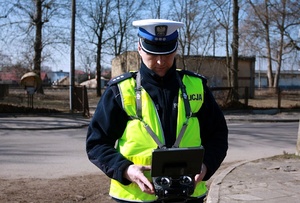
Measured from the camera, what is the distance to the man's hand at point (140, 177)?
2346 millimetres

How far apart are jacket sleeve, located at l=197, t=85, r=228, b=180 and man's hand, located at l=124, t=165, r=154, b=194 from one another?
0.45 meters

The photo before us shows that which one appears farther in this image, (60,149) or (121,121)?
(60,149)

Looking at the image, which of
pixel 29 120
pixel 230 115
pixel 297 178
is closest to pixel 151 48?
pixel 297 178

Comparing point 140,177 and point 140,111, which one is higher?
point 140,111

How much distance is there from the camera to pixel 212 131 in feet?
9.03

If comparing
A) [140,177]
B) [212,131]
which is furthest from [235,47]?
[140,177]

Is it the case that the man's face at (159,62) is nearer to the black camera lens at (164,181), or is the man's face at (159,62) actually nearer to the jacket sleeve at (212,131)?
the jacket sleeve at (212,131)

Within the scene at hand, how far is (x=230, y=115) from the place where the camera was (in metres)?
25.3

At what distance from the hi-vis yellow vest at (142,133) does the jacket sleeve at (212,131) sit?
0.33 feet

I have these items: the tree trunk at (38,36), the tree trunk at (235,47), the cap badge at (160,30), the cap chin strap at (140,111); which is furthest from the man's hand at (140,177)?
the tree trunk at (38,36)

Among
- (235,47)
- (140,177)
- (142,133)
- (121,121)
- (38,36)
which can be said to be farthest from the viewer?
(38,36)

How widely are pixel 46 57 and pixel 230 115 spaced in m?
14.2

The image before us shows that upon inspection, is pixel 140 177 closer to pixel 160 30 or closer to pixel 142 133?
pixel 142 133

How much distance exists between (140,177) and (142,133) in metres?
0.24
